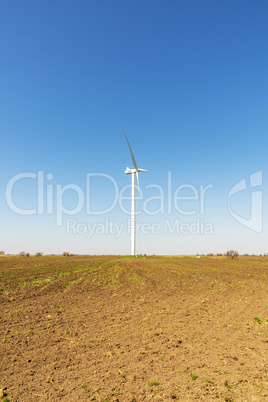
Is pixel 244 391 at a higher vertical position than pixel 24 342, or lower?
higher

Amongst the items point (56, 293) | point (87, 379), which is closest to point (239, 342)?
point (87, 379)

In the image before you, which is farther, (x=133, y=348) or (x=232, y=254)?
(x=232, y=254)

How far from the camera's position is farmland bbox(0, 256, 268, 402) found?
22.3ft

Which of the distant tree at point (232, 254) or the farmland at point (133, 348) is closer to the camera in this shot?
the farmland at point (133, 348)

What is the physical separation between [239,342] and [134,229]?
2415 inches

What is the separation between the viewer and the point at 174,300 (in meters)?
17.5

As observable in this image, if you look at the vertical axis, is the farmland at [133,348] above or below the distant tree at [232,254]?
above

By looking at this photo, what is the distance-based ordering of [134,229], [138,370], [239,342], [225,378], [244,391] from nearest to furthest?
1. [244,391]
2. [225,378]
3. [138,370]
4. [239,342]
5. [134,229]

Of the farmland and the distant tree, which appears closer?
the farmland

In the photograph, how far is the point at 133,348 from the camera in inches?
373

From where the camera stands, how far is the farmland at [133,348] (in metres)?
6.80

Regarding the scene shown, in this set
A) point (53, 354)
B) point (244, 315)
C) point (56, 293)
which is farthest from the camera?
point (56, 293)

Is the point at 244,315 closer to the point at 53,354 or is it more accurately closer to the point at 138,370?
the point at 138,370

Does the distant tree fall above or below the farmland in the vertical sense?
below
